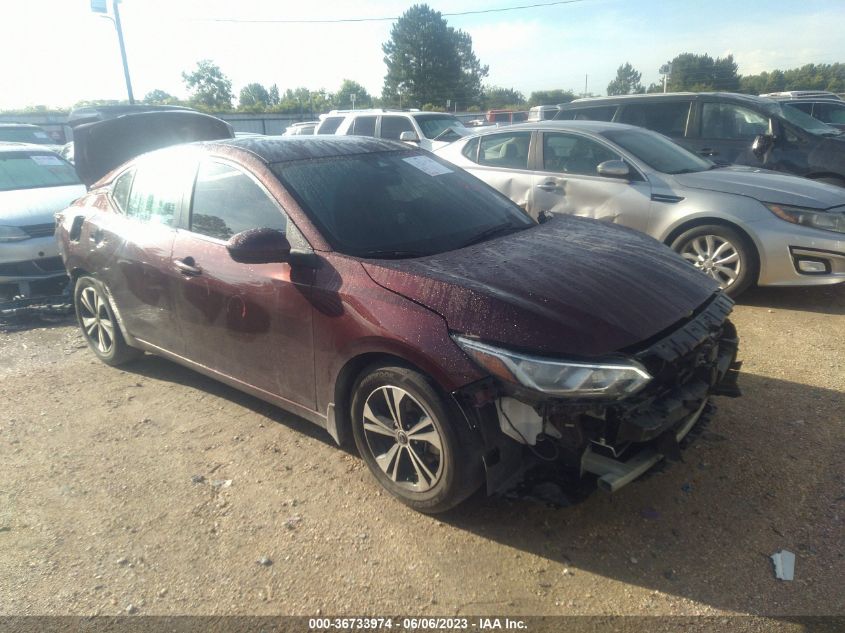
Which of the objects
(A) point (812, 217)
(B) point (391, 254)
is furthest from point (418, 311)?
(A) point (812, 217)

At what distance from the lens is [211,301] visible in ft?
11.4

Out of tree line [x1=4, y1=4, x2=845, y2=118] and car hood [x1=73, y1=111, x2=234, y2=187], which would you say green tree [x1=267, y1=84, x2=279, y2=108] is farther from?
car hood [x1=73, y1=111, x2=234, y2=187]

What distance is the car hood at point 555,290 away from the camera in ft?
7.97

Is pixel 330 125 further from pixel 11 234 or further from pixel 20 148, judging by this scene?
pixel 11 234

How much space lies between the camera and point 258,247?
2.89 m

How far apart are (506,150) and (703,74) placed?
6284 centimetres

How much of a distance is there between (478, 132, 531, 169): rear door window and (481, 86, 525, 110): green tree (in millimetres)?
66566

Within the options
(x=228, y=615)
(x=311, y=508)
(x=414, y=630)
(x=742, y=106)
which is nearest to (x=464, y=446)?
(x=414, y=630)

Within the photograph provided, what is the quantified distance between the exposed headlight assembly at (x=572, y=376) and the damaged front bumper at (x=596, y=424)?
3 cm

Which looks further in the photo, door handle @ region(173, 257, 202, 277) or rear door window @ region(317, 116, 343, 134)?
rear door window @ region(317, 116, 343, 134)

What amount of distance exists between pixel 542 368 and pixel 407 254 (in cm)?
100

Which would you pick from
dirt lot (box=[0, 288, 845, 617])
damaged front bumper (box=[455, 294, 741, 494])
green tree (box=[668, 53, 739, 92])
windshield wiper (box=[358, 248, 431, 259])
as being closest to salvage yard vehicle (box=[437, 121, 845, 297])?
dirt lot (box=[0, 288, 845, 617])

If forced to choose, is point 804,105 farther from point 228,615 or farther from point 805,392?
point 228,615

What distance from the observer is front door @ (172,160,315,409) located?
308 cm
